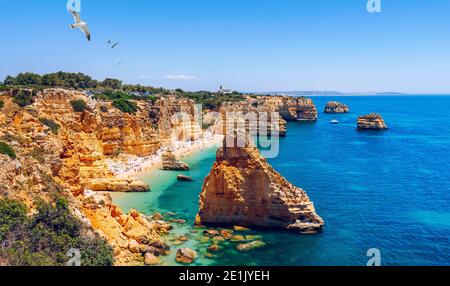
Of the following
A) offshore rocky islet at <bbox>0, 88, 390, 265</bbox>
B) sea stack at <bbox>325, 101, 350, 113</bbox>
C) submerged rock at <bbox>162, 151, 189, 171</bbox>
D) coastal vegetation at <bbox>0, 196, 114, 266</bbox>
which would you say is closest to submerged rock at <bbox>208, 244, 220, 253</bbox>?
offshore rocky islet at <bbox>0, 88, 390, 265</bbox>

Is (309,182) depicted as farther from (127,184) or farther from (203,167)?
(127,184)

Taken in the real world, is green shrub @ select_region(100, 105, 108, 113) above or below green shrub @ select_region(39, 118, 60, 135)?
above


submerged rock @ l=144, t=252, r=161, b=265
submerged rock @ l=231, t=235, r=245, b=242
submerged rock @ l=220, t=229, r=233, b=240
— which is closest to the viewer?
submerged rock @ l=144, t=252, r=161, b=265

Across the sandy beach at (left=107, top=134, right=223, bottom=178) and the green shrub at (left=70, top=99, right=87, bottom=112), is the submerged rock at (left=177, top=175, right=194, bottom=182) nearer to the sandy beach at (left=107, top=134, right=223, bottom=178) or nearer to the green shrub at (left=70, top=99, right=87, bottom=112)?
the sandy beach at (left=107, top=134, right=223, bottom=178)

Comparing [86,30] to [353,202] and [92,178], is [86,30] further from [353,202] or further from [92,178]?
[353,202]

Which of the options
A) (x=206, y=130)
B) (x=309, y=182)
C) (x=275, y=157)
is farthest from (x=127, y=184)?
(x=206, y=130)

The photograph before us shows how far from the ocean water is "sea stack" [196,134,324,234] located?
1092 mm

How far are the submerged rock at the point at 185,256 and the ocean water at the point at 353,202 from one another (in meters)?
0.42

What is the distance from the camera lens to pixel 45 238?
53.5 ft

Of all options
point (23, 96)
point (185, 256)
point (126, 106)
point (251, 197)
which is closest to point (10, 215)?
point (185, 256)

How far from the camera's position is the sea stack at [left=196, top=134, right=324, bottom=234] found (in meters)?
26.8

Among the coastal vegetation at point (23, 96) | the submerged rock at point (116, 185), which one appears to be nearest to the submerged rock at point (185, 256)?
the submerged rock at point (116, 185)

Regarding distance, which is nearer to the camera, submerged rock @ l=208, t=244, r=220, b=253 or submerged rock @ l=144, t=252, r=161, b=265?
submerged rock @ l=144, t=252, r=161, b=265
